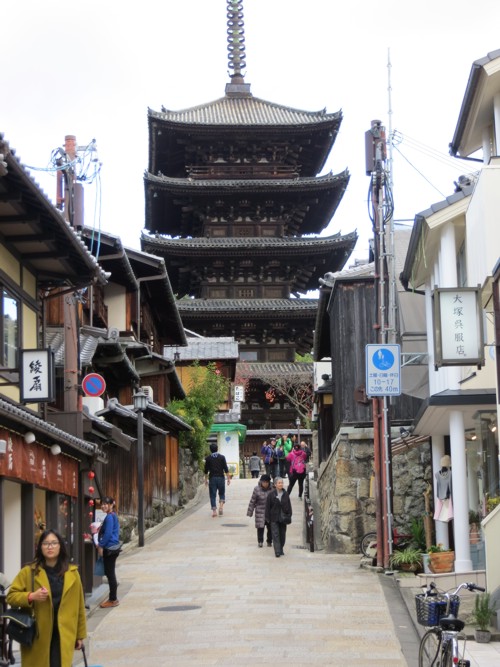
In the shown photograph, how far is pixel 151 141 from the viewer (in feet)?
172

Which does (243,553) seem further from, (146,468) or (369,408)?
(146,468)

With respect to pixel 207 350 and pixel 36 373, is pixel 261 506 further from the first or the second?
pixel 207 350

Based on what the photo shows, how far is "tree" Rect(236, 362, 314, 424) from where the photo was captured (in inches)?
2042

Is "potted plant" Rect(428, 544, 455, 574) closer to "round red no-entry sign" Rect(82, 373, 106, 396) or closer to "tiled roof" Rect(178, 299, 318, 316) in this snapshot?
"round red no-entry sign" Rect(82, 373, 106, 396)

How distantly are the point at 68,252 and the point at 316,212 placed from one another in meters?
39.7

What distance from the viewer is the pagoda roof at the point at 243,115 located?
51.5m

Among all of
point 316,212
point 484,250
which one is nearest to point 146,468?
point 484,250

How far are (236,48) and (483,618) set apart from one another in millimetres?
50998

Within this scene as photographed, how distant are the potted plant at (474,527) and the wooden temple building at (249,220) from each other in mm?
32285

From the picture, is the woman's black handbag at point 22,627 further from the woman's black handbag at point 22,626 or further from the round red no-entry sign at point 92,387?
the round red no-entry sign at point 92,387

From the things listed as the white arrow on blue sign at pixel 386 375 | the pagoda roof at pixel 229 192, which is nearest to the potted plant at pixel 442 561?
the white arrow on blue sign at pixel 386 375

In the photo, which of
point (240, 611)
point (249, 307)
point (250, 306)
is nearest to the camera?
point (240, 611)

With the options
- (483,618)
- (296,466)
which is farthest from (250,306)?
(483,618)

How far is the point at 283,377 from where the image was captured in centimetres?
5212
